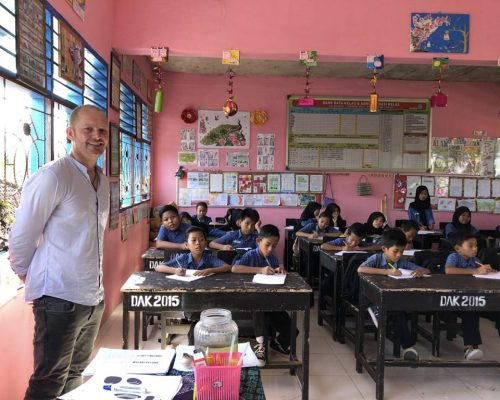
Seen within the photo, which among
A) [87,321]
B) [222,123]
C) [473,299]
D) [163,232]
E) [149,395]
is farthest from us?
[222,123]

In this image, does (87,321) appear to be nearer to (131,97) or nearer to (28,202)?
(28,202)

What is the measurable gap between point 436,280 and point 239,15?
2.65 metres

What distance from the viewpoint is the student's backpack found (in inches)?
132

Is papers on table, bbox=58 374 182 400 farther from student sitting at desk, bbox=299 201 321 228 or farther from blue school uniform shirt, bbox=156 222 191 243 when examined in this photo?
student sitting at desk, bbox=299 201 321 228

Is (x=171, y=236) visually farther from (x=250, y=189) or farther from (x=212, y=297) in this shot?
(x=250, y=189)

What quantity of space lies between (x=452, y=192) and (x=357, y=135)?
1731 mm

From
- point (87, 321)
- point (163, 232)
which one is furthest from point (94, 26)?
point (87, 321)

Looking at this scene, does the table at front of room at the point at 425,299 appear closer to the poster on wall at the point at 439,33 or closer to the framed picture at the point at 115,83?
the poster on wall at the point at 439,33

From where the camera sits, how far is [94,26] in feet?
10.6

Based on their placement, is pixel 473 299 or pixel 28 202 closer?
pixel 28 202

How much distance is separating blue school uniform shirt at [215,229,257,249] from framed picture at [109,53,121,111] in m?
1.57

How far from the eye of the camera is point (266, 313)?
2.96 m

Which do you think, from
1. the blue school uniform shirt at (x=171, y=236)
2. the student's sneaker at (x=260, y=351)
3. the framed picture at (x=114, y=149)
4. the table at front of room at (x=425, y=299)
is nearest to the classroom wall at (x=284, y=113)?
the blue school uniform shirt at (x=171, y=236)

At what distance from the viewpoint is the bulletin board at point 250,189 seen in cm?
659
